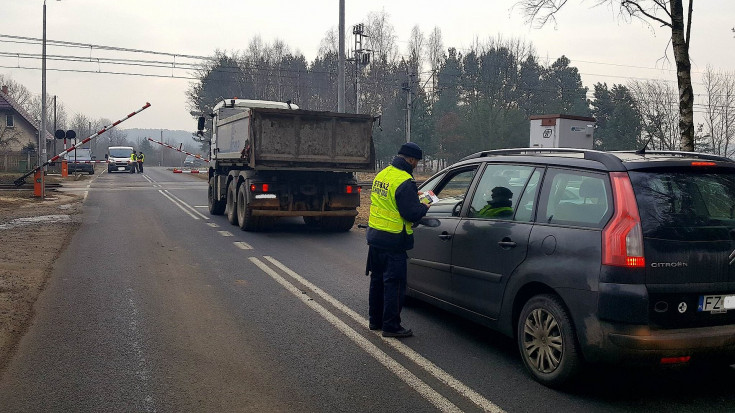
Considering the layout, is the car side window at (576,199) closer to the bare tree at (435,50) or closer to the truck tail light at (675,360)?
the truck tail light at (675,360)

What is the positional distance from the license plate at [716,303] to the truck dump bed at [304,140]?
9.91m

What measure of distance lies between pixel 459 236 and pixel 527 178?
2.75 ft

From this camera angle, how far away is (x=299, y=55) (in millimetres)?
77875

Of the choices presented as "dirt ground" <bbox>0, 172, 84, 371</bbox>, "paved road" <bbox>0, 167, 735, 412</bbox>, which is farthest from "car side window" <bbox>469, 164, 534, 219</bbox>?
"dirt ground" <bbox>0, 172, 84, 371</bbox>

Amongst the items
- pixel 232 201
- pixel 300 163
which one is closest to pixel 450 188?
pixel 300 163

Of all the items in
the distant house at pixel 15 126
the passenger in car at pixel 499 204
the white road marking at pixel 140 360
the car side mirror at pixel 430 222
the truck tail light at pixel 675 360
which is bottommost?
the white road marking at pixel 140 360

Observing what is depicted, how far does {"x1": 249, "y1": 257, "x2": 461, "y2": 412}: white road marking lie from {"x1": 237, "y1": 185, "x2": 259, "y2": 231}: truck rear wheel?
5758mm

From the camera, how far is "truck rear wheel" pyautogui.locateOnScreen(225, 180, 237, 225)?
15.2 m

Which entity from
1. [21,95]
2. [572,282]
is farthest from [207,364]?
[21,95]

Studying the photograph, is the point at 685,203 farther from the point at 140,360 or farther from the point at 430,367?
the point at 140,360

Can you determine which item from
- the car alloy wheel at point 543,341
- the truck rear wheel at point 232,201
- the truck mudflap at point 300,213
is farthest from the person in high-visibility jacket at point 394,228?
the truck rear wheel at point 232,201

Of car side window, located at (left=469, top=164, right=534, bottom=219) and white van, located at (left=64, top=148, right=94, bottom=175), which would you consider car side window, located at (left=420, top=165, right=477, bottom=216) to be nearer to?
car side window, located at (left=469, top=164, right=534, bottom=219)

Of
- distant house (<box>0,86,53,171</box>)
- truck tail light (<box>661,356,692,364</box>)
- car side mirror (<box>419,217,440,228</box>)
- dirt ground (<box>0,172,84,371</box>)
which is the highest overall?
distant house (<box>0,86,53,171</box>)

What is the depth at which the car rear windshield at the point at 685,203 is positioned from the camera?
438 cm
